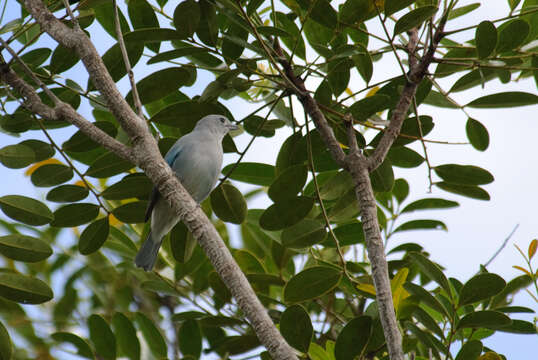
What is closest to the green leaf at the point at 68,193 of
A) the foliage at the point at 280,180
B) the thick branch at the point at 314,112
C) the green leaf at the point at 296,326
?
the foliage at the point at 280,180

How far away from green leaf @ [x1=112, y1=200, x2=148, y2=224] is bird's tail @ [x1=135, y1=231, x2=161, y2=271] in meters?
0.21

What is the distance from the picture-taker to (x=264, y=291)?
11.2ft

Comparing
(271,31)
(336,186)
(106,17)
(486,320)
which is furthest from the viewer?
(106,17)

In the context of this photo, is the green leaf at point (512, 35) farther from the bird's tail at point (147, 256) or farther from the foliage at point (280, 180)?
the bird's tail at point (147, 256)

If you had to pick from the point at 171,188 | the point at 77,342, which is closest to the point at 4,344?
the point at 77,342

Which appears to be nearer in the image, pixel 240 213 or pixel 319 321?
pixel 240 213

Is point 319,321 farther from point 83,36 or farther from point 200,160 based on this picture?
point 83,36

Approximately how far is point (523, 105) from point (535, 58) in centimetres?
23

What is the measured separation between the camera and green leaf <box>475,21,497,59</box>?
2.44m

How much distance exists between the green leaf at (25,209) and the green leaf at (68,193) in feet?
0.85

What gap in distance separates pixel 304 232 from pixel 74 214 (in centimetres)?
118

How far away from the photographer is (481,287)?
7.44 ft

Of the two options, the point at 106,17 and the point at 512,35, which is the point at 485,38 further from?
the point at 106,17

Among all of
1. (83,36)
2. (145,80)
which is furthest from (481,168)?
(83,36)
